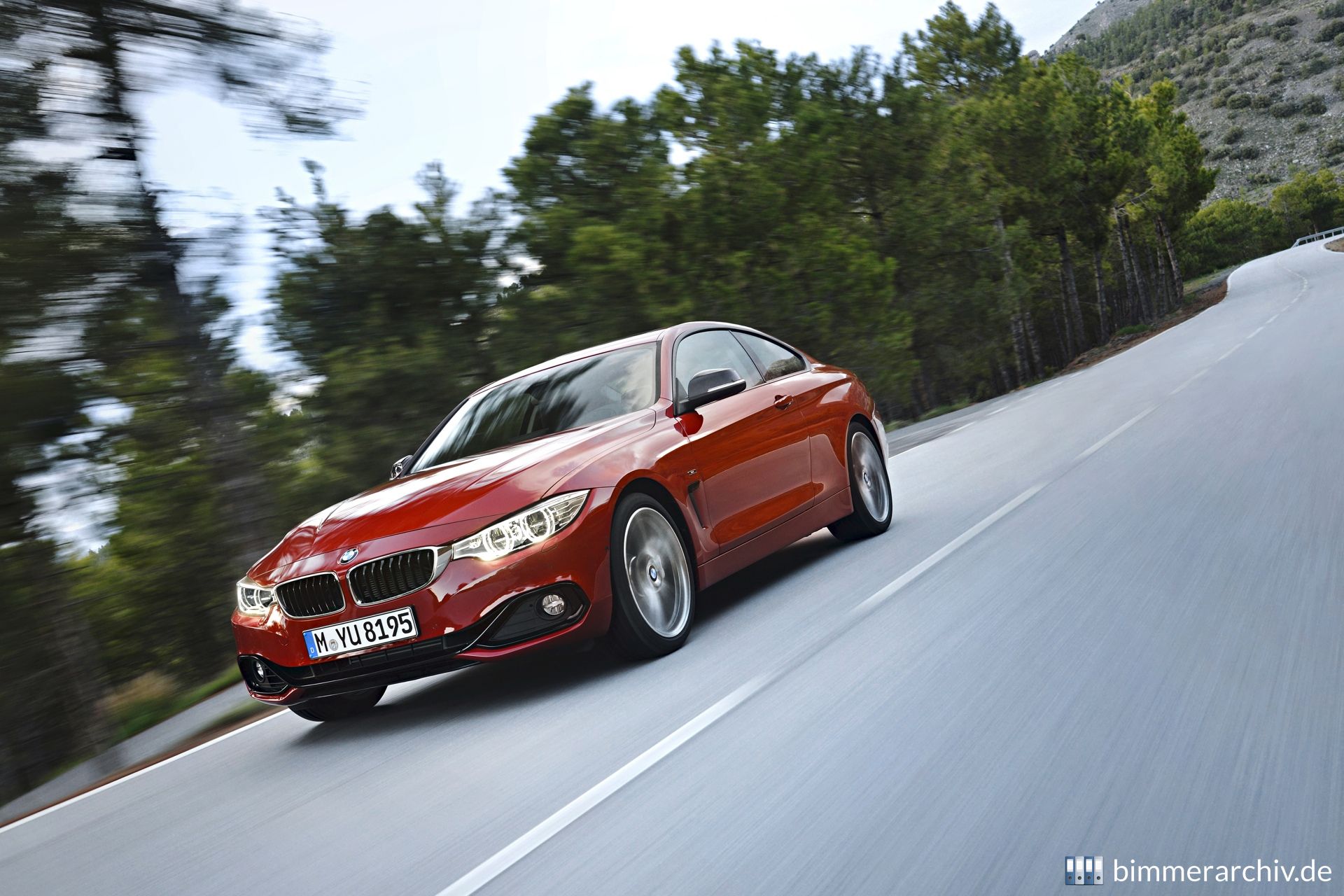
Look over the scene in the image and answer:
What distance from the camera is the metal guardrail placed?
128 meters

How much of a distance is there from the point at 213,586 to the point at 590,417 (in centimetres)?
1108

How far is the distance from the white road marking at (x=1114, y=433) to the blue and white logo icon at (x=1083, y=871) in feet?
26.9

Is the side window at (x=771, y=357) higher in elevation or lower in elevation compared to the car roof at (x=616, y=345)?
lower

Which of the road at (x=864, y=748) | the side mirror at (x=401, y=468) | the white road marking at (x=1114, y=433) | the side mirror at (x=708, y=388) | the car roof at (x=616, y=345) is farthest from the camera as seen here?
the white road marking at (x=1114, y=433)

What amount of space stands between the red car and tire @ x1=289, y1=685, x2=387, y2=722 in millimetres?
12

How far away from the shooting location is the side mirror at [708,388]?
21.1 feet

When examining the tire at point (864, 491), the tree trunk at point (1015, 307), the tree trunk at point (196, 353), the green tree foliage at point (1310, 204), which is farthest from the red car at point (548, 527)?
the green tree foliage at point (1310, 204)

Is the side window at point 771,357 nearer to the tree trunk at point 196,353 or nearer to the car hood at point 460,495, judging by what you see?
the car hood at point 460,495

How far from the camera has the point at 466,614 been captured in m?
5.13

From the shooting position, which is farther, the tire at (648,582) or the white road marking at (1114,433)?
the white road marking at (1114,433)

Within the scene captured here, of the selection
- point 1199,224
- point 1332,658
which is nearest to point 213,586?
point 1332,658

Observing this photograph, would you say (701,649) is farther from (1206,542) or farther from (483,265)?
(483,265)

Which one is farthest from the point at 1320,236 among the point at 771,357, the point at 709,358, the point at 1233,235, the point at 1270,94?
the point at 709,358

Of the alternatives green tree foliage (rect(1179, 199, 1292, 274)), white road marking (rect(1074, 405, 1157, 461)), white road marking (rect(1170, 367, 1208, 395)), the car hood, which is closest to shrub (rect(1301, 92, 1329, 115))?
green tree foliage (rect(1179, 199, 1292, 274))
